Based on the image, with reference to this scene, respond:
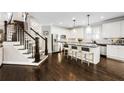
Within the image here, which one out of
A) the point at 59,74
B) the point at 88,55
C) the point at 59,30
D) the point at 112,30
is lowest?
the point at 59,74

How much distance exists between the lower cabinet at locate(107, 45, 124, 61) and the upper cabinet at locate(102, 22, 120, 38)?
843 mm

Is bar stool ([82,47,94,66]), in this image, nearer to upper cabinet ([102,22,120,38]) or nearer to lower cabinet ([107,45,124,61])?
lower cabinet ([107,45,124,61])

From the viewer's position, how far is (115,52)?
6402mm

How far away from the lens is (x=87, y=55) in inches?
Result: 216

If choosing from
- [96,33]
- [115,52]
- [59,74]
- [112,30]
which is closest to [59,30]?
[96,33]

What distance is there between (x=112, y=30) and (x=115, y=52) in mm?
1550

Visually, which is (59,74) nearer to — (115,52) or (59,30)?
(115,52)

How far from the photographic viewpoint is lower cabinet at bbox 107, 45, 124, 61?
6027mm

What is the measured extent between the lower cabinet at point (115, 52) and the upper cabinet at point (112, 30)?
2.76ft

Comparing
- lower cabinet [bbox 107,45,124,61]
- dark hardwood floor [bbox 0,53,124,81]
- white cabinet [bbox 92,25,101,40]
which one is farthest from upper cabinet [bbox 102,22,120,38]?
dark hardwood floor [bbox 0,53,124,81]

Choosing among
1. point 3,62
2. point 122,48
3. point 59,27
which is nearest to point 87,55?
point 122,48
